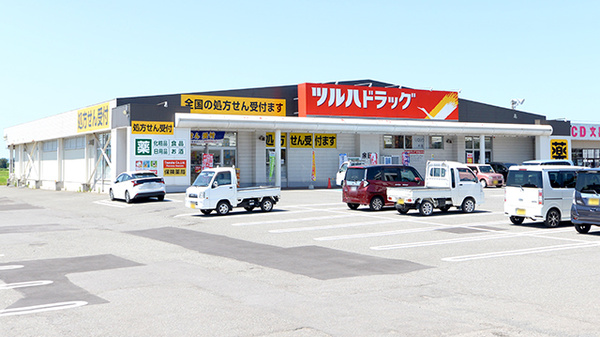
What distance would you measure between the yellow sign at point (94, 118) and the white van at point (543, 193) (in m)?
25.2

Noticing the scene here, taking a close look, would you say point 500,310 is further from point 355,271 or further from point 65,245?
point 65,245

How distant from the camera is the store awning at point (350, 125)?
33.2 metres

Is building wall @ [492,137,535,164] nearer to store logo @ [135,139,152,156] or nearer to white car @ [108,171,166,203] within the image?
store logo @ [135,139,152,156]

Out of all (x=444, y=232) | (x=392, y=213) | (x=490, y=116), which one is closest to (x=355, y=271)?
(x=444, y=232)

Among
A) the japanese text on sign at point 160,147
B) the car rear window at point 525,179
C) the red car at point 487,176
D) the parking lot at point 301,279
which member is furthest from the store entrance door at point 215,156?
the car rear window at point 525,179

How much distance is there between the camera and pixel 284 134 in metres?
38.2

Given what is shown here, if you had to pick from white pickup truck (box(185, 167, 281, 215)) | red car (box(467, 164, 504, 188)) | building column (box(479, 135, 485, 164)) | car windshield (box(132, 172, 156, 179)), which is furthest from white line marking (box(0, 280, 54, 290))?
building column (box(479, 135, 485, 164))

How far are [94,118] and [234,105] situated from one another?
896 centimetres

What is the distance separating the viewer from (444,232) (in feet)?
51.0

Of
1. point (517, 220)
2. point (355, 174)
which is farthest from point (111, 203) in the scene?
point (517, 220)

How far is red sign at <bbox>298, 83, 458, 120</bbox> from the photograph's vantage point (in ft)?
124

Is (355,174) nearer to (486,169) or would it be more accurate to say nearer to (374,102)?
(486,169)

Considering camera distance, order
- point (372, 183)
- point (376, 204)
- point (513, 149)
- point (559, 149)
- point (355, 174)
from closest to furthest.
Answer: point (372, 183), point (376, 204), point (355, 174), point (559, 149), point (513, 149)

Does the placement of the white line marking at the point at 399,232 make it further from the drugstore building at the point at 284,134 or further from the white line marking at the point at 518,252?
the drugstore building at the point at 284,134
